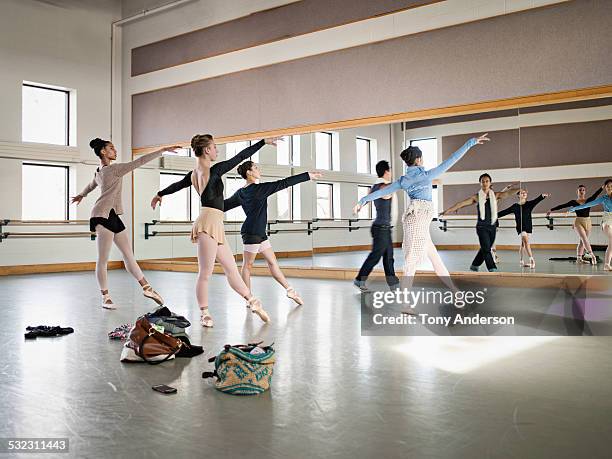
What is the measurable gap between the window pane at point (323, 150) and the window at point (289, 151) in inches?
15.9

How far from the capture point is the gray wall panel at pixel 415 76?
22.6 feet

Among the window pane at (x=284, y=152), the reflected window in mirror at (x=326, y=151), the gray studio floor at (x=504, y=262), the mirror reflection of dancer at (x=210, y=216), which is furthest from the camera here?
the window pane at (x=284, y=152)

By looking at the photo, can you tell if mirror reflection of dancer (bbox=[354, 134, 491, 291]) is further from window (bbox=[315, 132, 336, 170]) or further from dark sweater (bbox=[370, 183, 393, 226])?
window (bbox=[315, 132, 336, 170])

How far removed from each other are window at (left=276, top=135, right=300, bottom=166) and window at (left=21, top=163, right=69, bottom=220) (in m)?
4.34

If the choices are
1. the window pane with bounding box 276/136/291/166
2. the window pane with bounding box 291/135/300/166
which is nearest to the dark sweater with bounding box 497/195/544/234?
the window pane with bounding box 291/135/300/166

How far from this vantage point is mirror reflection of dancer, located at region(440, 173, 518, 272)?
7484 millimetres

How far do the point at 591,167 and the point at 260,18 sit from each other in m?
5.72

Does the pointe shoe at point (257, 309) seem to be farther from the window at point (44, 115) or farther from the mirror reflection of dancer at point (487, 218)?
the window at point (44, 115)

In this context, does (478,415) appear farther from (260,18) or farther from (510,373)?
(260,18)

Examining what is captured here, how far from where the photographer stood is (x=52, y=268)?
36.7 ft

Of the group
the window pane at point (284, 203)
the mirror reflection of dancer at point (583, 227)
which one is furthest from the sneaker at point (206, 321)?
the window pane at point (284, 203)

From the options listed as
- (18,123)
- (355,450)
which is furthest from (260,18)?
(355,450)

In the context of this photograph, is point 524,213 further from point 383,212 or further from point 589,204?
point 383,212

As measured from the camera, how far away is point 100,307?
6.16m
